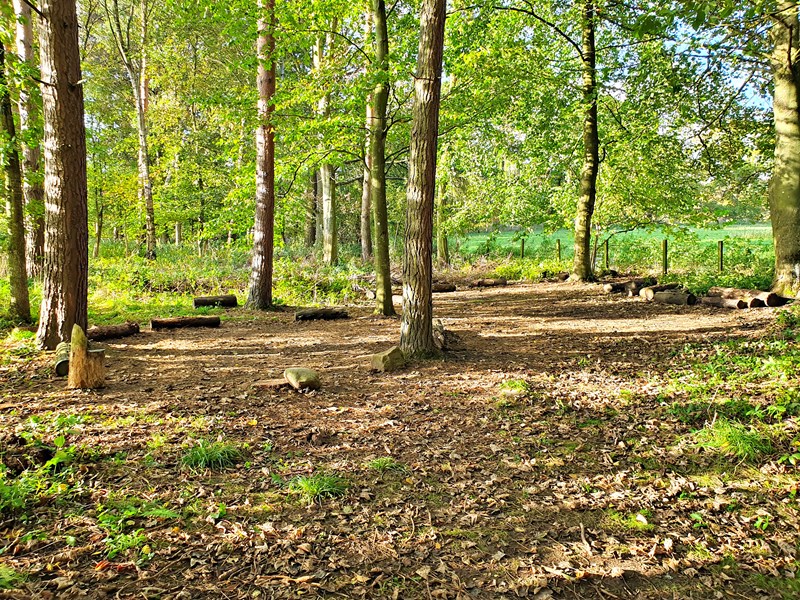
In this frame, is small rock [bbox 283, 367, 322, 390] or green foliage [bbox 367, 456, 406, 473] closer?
green foliage [bbox 367, 456, 406, 473]

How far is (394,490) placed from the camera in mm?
3689

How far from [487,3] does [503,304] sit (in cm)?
663

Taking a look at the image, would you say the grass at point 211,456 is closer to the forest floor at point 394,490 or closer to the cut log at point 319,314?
the forest floor at point 394,490

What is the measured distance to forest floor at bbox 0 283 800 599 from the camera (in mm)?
2730

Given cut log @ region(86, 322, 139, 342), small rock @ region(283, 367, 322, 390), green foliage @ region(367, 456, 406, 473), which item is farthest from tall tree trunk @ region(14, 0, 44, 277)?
green foliage @ region(367, 456, 406, 473)

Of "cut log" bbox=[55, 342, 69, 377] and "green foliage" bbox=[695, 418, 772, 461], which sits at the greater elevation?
"cut log" bbox=[55, 342, 69, 377]

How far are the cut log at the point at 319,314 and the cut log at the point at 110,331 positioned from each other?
119 inches

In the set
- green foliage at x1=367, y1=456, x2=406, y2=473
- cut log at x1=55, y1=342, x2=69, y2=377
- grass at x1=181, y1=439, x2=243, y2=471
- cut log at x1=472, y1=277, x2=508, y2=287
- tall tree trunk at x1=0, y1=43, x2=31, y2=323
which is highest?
tall tree trunk at x1=0, y1=43, x2=31, y2=323

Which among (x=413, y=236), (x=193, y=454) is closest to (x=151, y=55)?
(x=413, y=236)

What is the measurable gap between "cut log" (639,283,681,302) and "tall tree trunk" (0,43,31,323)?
1242cm

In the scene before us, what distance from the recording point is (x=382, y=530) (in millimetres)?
3197

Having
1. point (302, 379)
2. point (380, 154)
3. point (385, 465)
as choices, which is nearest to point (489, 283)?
point (380, 154)

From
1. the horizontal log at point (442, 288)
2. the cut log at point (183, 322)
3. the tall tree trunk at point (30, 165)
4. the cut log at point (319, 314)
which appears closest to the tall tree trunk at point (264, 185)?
the cut log at point (319, 314)

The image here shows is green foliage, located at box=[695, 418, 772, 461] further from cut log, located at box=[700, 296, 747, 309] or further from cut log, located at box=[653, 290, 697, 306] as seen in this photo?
cut log, located at box=[653, 290, 697, 306]
